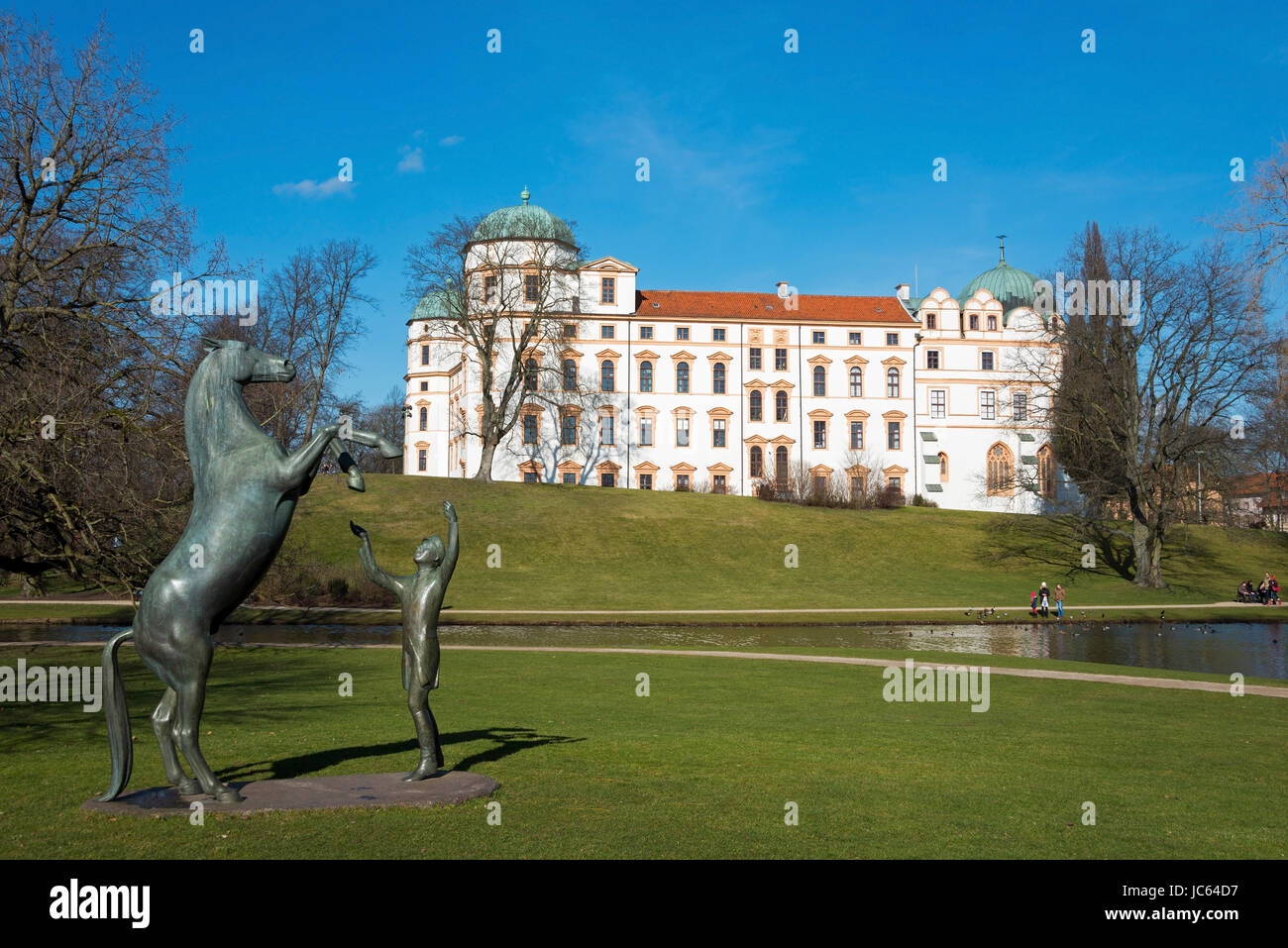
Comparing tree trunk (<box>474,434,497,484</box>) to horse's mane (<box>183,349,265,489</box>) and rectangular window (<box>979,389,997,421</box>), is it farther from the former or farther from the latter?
horse's mane (<box>183,349,265,489</box>)

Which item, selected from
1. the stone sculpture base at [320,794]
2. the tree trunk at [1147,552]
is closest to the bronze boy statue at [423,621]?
the stone sculpture base at [320,794]

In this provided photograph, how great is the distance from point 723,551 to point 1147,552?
71.7 ft

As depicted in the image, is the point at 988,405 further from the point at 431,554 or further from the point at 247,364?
the point at 247,364

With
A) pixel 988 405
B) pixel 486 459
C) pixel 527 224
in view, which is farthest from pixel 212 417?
pixel 988 405

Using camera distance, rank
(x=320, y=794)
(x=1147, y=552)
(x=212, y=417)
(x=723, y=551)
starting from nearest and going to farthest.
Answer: (x=212, y=417), (x=320, y=794), (x=1147, y=552), (x=723, y=551)

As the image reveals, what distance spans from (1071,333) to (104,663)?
54137 mm

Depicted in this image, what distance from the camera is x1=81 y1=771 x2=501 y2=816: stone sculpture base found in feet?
26.0

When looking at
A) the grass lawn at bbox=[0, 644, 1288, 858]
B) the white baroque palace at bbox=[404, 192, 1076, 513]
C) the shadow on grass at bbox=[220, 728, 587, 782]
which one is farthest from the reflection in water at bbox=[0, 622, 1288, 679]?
the white baroque palace at bbox=[404, 192, 1076, 513]

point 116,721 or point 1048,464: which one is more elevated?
point 1048,464

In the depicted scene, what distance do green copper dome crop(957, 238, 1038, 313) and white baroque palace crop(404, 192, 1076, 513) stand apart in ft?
26.9

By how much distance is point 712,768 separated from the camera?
34.0ft

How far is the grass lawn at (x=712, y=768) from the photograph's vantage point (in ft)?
24.4

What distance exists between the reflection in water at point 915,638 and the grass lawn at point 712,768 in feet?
29.4

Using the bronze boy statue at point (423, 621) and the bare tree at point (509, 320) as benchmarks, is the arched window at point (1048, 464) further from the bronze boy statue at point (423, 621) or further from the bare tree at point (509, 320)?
the bronze boy statue at point (423, 621)
